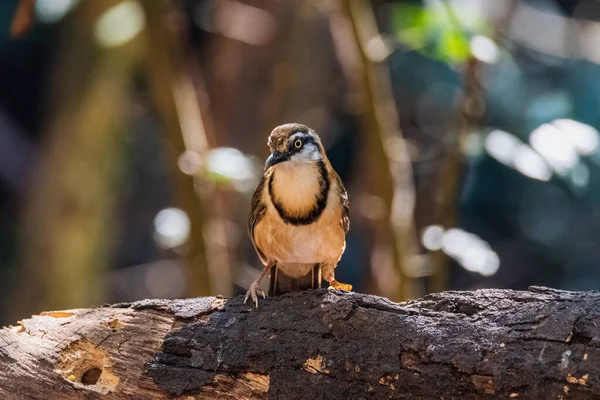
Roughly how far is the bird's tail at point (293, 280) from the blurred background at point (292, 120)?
2.58 feet

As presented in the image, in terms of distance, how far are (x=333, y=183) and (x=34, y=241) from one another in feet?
11.5

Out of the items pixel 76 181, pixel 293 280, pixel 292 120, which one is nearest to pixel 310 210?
pixel 293 280

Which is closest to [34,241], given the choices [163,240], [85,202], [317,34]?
[85,202]

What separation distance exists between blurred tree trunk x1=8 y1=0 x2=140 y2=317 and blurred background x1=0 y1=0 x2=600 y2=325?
0.02 metres

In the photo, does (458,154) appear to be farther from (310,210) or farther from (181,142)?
(181,142)

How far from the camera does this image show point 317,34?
7.38 m

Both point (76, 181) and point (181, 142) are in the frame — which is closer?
point (181, 142)

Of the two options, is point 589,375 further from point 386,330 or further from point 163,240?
point 163,240

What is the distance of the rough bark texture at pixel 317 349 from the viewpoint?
237 cm

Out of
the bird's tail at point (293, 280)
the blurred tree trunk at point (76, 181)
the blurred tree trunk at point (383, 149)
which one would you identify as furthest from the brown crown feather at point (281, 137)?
the blurred tree trunk at point (76, 181)

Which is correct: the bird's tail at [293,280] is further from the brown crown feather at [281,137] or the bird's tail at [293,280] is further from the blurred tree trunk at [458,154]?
the blurred tree trunk at [458,154]

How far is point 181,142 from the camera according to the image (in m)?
4.75

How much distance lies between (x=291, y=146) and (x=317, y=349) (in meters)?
1.08

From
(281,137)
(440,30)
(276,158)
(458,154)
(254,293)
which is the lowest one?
(254,293)
